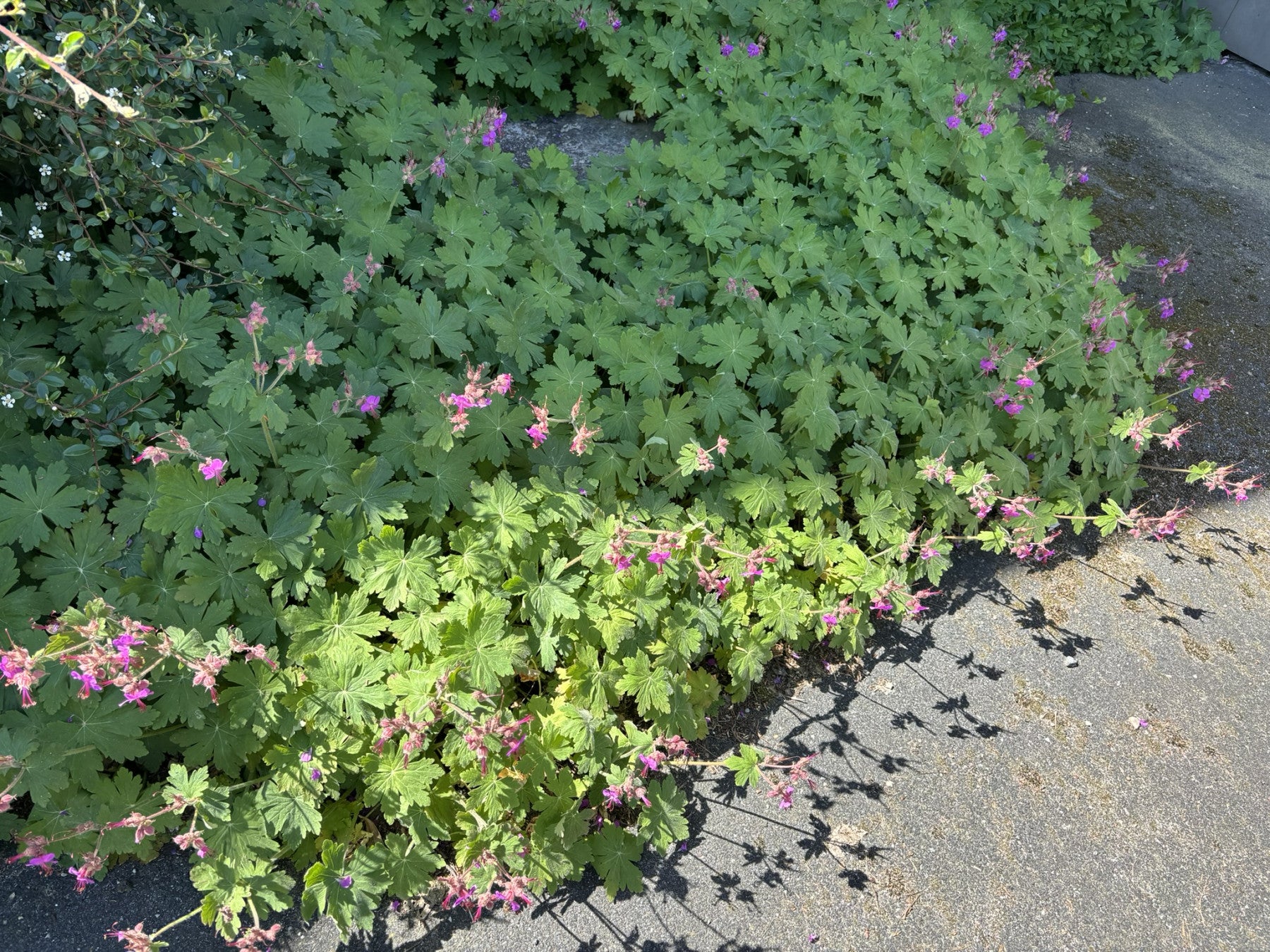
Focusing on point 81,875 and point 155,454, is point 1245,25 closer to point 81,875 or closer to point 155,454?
point 155,454

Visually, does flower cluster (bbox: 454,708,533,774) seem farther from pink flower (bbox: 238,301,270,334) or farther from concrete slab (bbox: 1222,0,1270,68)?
concrete slab (bbox: 1222,0,1270,68)

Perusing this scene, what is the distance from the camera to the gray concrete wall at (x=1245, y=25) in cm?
681

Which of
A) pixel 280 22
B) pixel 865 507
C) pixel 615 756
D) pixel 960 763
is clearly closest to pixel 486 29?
pixel 280 22

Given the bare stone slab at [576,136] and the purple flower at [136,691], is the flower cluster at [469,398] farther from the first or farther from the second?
the bare stone slab at [576,136]

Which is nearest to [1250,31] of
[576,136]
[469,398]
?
[576,136]

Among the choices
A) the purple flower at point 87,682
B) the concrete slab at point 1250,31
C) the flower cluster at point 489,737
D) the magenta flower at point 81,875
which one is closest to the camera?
the purple flower at point 87,682

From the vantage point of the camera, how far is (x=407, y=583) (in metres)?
2.48

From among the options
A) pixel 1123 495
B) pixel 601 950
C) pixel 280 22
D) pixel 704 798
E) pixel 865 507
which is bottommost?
pixel 601 950

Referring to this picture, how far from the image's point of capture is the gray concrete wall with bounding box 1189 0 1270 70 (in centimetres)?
681

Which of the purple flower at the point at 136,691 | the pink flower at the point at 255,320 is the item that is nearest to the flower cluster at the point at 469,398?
the pink flower at the point at 255,320

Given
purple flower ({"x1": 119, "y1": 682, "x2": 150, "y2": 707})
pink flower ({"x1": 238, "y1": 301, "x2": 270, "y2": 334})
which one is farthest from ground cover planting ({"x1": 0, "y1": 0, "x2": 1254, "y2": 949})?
pink flower ({"x1": 238, "y1": 301, "x2": 270, "y2": 334})

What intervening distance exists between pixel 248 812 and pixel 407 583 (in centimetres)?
71

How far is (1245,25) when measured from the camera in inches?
272

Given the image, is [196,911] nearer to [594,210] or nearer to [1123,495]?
[594,210]
